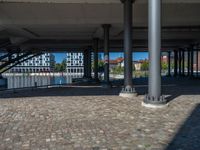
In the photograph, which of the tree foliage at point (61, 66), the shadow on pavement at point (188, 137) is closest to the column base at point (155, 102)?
the shadow on pavement at point (188, 137)

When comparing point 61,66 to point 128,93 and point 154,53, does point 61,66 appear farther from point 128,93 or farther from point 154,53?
point 154,53

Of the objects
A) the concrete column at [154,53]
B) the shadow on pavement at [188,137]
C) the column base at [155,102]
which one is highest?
the concrete column at [154,53]

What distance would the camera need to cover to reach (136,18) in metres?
24.6

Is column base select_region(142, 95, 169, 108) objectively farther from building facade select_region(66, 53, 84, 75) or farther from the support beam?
building facade select_region(66, 53, 84, 75)

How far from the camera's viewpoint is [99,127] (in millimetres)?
9633

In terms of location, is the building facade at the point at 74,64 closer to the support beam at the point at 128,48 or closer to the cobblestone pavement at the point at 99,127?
the support beam at the point at 128,48

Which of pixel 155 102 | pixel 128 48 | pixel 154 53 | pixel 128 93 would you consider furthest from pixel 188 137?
pixel 128 48

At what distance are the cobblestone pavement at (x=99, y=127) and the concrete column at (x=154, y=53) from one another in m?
0.52

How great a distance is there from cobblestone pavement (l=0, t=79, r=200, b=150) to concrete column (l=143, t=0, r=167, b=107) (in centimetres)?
52

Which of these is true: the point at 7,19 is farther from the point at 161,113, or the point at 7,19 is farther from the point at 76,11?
the point at 161,113

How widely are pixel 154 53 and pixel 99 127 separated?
4690 mm

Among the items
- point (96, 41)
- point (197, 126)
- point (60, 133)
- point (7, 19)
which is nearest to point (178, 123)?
point (197, 126)

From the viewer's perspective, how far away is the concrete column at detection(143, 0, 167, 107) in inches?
518

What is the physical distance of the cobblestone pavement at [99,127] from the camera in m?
7.86
